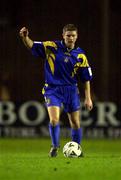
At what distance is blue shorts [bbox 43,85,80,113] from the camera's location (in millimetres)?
12727

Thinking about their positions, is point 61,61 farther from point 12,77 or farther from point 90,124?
point 12,77

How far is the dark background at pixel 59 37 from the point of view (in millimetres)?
24469

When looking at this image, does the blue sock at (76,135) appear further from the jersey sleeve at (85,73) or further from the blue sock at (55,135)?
the jersey sleeve at (85,73)

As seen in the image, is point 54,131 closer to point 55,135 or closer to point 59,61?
point 55,135

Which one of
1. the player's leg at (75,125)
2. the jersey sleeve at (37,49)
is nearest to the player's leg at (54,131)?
the player's leg at (75,125)

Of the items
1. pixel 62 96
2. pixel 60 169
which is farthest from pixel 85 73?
pixel 60 169

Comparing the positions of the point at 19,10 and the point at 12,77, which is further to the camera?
the point at 19,10

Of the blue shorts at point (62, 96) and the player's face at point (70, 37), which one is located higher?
the player's face at point (70, 37)

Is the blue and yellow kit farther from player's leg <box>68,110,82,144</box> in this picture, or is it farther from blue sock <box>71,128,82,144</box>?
blue sock <box>71,128,82,144</box>

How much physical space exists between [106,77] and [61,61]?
1014 cm

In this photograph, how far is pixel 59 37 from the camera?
2511cm

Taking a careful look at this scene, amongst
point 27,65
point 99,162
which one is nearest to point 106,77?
point 27,65

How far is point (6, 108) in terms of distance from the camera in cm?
2181

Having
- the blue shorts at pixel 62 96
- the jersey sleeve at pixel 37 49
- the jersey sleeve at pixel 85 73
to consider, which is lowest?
the blue shorts at pixel 62 96
